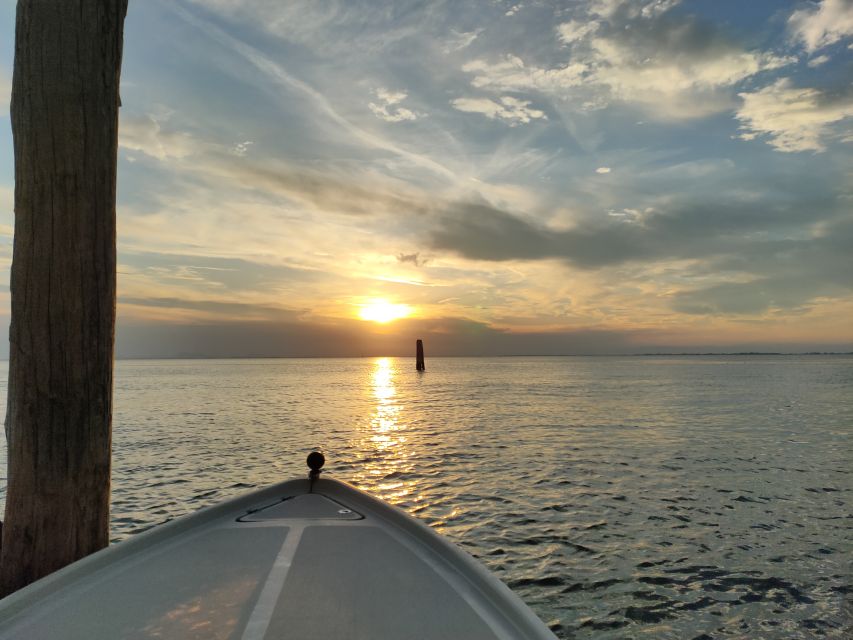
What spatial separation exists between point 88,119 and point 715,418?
84.5ft

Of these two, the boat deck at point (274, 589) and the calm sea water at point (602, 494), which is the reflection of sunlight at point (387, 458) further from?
the boat deck at point (274, 589)

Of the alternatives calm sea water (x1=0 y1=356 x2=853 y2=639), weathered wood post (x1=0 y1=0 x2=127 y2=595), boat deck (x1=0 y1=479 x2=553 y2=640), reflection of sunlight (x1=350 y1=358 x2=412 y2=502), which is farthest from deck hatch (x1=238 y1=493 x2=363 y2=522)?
reflection of sunlight (x1=350 y1=358 x2=412 y2=502)

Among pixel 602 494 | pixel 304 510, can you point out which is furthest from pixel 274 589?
pixel 602 494

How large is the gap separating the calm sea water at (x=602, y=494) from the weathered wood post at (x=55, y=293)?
4.71 m

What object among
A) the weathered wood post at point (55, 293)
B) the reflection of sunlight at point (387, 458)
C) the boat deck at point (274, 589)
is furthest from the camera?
the reflection of sunlight at point (387, 458)

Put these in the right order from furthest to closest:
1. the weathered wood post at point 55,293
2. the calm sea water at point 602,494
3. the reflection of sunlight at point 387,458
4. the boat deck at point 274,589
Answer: the reflection of sunlight at point 387,458 < the calm sea water at point 602,494 < the weathered wood post at point 55,293 < the boat deck at point 274,589

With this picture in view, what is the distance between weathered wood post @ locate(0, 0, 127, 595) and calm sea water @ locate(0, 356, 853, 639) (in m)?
4.71

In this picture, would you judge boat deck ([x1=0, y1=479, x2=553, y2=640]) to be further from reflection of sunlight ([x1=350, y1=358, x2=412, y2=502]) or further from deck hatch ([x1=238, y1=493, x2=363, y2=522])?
reflection of sunlight ([x1=350, y1=358, x2=412, y2=502])

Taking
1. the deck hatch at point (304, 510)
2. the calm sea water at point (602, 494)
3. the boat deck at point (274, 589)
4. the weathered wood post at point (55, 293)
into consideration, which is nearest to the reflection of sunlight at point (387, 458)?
the calm sea water at point (602, 494)

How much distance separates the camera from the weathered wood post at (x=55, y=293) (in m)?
3.64

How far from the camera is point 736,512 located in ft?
30.8

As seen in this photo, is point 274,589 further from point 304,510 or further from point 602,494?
point 602,494

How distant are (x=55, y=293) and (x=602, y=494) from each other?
9.97 m

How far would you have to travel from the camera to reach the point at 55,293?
3637mm
